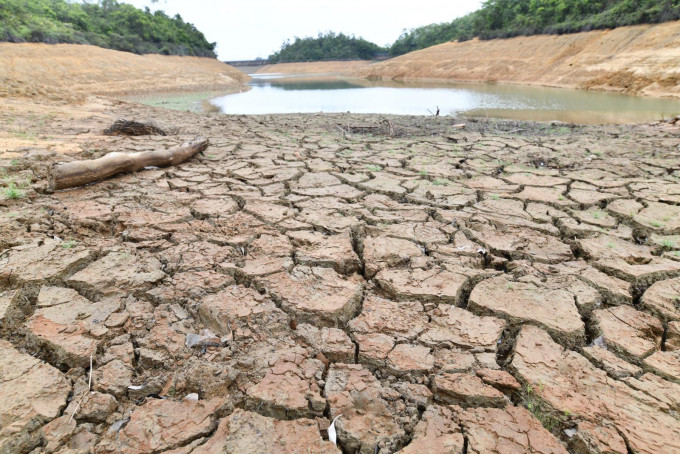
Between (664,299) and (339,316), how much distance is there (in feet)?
4.65

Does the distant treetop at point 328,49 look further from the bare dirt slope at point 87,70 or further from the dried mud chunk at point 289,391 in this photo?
the dried mud chunk at point 289,391

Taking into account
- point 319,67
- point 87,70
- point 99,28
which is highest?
point 99,28

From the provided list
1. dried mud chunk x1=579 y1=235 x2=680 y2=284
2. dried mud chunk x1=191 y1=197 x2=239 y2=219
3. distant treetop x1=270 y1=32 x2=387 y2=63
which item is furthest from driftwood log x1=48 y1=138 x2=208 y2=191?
distant treetop x1=270 y1=32 x2=387 y2=63

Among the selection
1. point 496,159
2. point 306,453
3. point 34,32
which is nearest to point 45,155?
point 306,453

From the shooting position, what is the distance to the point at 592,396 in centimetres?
124

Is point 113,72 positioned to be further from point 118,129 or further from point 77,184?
point 77,184

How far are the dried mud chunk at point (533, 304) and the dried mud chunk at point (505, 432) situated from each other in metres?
0.47

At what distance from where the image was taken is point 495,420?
118 cm

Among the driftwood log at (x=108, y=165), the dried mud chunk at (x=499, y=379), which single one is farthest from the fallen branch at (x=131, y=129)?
the dried mud chunk at (x=499, y=379)

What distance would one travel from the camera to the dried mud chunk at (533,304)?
154 centimetres

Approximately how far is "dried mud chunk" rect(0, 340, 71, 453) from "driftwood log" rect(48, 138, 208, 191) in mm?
1676

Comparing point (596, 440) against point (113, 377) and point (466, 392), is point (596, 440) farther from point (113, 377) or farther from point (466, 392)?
point (113, 377)

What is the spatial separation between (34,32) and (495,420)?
840 inches

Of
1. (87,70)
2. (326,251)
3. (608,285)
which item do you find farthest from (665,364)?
(87,70)
